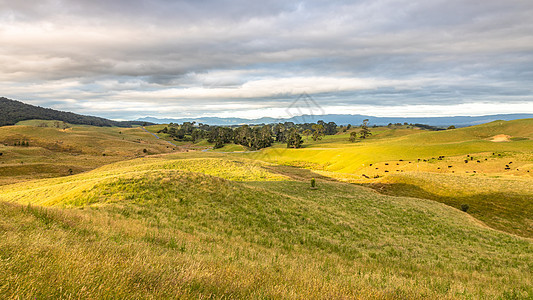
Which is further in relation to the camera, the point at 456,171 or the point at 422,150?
the point at 422,150

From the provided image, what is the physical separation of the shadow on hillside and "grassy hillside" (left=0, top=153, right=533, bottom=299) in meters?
5.27

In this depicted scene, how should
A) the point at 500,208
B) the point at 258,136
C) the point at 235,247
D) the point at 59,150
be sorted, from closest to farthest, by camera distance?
the point at 235,247, the point at 500,208, the point at 59,150, the point at 258,136

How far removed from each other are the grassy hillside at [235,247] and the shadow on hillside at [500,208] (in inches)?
207

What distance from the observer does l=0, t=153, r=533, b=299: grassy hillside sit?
467cm

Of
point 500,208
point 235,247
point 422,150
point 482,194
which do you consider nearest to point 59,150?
point 235,247

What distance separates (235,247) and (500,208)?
3925cm

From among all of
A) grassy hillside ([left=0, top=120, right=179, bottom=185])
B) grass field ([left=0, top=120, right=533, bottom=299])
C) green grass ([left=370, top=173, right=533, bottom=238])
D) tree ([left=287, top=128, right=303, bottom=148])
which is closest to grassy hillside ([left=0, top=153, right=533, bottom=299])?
grass field ([left=0, top=120, right=533, bottom=299])

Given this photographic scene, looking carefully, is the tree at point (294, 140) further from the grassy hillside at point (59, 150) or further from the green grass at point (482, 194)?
the green grass at point (482, 194)

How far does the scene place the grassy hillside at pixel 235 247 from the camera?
4.67 meters

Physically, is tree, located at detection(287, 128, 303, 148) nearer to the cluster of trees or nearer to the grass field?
the cluster of trees

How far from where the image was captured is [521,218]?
28766mm

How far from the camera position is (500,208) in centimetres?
3209

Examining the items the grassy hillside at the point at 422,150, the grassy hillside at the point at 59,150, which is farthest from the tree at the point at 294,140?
the grassy hillside at the point at 59,150

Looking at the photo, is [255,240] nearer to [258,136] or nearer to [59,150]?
[59,150]
